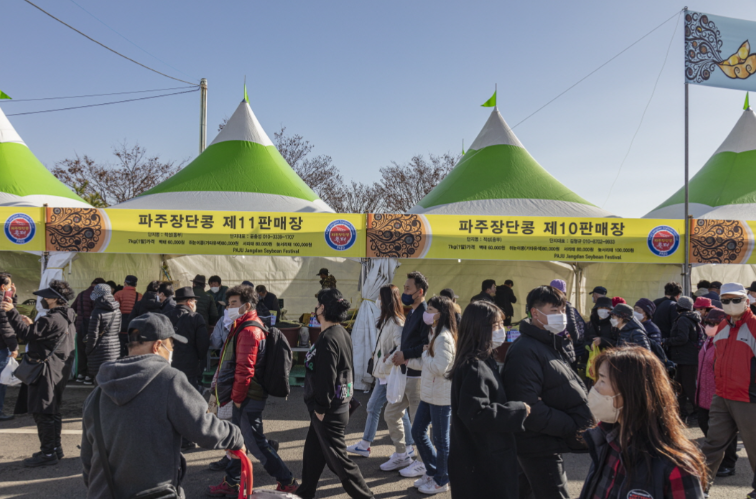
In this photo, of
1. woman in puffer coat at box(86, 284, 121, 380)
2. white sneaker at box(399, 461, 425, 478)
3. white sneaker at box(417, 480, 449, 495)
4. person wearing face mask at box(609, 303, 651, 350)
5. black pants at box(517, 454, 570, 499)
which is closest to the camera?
black pants at box(517, 454, 570, 499)

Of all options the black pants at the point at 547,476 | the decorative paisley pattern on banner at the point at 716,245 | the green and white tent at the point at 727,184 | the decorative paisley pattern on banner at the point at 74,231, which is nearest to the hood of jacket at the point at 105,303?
the decorative paisley pattern on banner at the point at 74,231

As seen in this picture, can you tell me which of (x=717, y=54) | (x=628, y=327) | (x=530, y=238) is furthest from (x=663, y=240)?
(x=628, y=327)

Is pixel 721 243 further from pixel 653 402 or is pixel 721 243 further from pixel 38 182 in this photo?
pixel 38 182

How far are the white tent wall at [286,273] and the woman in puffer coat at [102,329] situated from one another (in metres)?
5.11

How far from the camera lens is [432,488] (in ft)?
13.1

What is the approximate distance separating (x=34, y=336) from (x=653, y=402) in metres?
4.95

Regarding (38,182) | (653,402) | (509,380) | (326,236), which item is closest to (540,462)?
(509,380)

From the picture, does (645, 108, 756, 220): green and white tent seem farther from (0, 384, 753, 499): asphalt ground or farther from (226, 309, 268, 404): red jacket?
(226, 309, 268, 404): red jacket

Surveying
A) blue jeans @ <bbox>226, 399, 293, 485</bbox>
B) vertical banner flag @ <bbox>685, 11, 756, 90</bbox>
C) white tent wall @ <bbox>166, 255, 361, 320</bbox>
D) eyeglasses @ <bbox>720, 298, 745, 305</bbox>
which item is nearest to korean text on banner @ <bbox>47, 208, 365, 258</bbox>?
white tent wall @ <bbox>166, 255, 361, 320</bbox>

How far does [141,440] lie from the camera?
213 centimetres

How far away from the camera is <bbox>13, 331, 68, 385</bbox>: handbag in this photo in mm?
4535

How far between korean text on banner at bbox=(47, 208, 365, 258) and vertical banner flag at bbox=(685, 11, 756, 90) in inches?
224

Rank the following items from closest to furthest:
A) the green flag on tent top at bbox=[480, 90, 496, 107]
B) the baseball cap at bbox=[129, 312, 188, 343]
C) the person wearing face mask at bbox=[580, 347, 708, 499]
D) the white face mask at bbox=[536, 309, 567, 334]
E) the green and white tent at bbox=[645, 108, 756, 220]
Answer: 1. the person wearing face mask at bbox=[580, 347, 708, 499]
2. the baseball cap at bbox=[129, 312, 188, 343]
3. the white face mask at bbox=[536, 309, 567, 334]
4. the green and white tent at bbox=[645, 108, 756, 220]
5. the green flag on tent top at bbox=[480, 90, 496, 107]

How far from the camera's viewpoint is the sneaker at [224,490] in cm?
394
